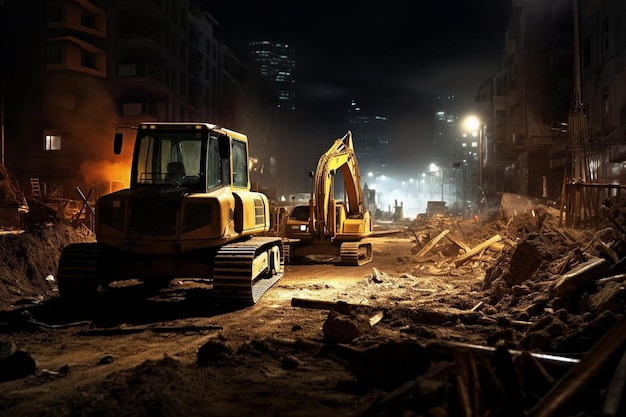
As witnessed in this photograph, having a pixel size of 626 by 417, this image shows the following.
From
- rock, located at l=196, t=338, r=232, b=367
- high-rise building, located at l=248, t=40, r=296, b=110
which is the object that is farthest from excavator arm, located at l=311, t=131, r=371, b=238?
high-rise building, located at l=248, t=40, r=296, b=110

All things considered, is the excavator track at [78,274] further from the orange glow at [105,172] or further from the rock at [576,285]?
the orange glow at [105,172]

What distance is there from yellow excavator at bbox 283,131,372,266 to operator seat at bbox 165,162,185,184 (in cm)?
669

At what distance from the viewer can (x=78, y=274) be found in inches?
399

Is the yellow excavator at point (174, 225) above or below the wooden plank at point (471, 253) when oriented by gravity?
above

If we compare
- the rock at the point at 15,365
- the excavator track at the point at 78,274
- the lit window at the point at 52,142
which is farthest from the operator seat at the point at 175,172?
the lit window at the point at 52,142

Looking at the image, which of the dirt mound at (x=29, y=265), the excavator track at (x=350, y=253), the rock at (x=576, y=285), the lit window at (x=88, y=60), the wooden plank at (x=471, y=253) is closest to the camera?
the rock at (x=576, y=285)

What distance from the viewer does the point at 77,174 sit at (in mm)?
40188

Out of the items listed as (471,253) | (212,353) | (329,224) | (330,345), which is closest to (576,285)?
(330,345)

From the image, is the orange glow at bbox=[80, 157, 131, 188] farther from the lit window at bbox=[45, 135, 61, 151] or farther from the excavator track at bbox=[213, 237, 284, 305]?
the excavator track at bbox=[213, 237, 284, 305]

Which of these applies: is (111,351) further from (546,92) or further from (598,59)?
(546,92)

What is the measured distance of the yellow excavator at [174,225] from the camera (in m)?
9.98

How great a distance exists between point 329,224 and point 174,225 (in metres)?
8.66

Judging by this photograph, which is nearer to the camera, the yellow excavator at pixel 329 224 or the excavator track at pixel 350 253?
the yellow excavator at pixel 329 224

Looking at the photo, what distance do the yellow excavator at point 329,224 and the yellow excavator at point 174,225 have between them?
6155 mm
